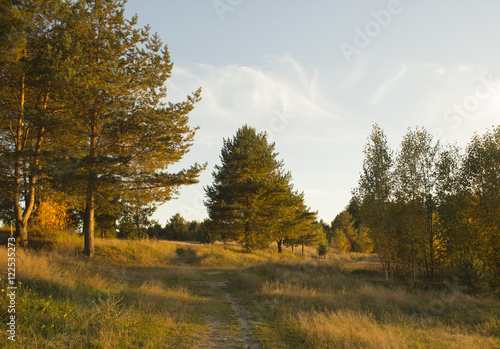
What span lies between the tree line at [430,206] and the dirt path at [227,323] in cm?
1249

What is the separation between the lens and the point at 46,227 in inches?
781

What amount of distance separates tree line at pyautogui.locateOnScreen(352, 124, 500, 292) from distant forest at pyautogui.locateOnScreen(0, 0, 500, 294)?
7cm

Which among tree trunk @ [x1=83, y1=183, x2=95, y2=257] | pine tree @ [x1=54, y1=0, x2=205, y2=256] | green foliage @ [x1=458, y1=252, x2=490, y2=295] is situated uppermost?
pine tree @ [x1=54, y1=0, x2=205, y2=256]

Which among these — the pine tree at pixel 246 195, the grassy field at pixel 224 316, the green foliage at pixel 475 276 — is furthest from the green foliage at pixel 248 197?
the green foliage at pixel 475 276

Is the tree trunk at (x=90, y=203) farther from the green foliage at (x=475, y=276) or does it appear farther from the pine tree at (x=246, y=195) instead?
the green foliage at (x=475, y=276)

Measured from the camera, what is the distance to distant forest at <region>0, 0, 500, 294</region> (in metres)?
14.0

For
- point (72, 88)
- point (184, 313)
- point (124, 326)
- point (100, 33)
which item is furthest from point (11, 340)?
point (100, 33)

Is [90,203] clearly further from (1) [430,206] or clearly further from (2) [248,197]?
(1) [430,206]

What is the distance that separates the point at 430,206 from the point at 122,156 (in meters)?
20.6

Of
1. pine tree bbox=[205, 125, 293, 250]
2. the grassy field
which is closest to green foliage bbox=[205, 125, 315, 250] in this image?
pine tree bbox=[205, 125, 293, 250]

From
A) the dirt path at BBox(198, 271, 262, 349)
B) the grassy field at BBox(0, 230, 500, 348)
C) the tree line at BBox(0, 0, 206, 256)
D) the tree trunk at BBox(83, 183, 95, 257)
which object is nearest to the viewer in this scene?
the grassy field at BBox(0, 230, 500, 348)

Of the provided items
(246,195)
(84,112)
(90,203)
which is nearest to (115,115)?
(84,112)

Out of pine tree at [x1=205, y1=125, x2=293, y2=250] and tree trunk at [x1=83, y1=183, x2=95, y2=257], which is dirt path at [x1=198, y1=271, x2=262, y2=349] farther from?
pine tree at [x1=205, y1=125, x2=293, y2=250]

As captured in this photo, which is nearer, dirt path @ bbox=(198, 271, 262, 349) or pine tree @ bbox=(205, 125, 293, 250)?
dirt path @ bbox=(198, 271, 262, 349)
